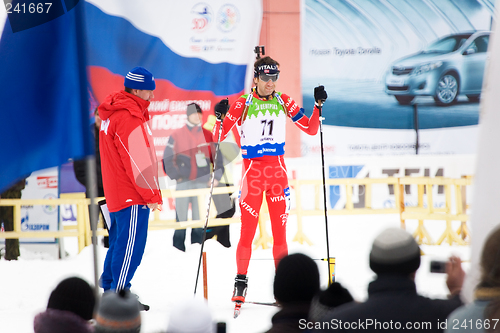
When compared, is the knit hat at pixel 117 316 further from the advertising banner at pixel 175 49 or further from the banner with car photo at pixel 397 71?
the banner with car photo at pixel 397 71

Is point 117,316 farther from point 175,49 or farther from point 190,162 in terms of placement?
point 175,49

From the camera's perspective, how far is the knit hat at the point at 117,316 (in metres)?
1.64

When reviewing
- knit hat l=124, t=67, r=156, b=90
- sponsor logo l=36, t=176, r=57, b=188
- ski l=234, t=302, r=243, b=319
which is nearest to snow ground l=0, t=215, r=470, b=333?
ski l=234, t=302, r=243, b=319

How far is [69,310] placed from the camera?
1839mm

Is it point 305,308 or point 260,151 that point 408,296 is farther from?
point 260,151

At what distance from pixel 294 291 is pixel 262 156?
2.66 meters

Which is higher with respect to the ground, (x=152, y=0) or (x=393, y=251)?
(x=152, y=0)

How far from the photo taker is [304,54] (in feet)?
27.0

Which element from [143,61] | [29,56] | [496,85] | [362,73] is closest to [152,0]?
[143,61]

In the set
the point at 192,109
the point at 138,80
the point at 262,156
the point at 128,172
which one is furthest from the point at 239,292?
the point at 192,109

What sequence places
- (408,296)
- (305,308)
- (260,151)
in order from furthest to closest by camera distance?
(260,151) < (305,308) < (408,296)

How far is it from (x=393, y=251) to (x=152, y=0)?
6616 mm

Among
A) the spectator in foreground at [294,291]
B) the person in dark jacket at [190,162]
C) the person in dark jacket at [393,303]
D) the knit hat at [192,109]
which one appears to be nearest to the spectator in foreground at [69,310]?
the spectator in foreground at [294,291]

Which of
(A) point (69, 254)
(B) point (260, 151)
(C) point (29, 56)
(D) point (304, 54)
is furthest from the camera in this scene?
(D) point (304, 54)
